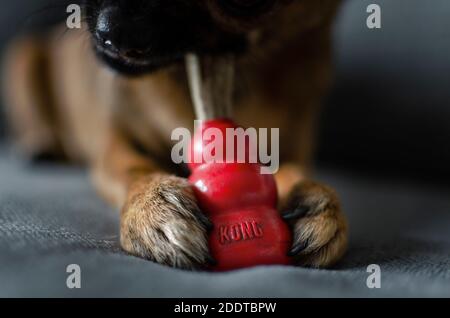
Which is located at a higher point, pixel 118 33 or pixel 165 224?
pixel 118 33

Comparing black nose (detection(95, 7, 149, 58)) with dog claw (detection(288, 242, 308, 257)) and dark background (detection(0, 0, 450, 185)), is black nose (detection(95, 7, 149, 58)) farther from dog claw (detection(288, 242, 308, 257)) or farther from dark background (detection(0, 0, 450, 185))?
dark background (detection(0, 0, 450, 185))

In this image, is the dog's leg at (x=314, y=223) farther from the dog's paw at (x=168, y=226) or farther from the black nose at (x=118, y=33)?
the black nose at (x=118, y=33)

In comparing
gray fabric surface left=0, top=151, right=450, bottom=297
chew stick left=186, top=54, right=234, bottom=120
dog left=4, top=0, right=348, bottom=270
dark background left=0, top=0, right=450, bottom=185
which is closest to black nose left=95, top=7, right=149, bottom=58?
dog left=4, top=0, right=348, bottom=270

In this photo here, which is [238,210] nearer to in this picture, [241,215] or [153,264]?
[241,215]

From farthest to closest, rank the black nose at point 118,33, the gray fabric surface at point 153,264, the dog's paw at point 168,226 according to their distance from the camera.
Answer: the black nose at point 118,33 < the dog's paw at point 168,226 < the gray fabric surface at point 153,264

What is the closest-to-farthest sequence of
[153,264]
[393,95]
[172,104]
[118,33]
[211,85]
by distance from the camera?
[153,264], [118,33], [211,85], [172,104], [393,95]

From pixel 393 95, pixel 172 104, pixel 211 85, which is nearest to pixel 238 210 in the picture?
pixel 211 85

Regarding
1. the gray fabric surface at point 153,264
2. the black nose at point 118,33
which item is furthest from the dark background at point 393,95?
the black nose at point 118,33
